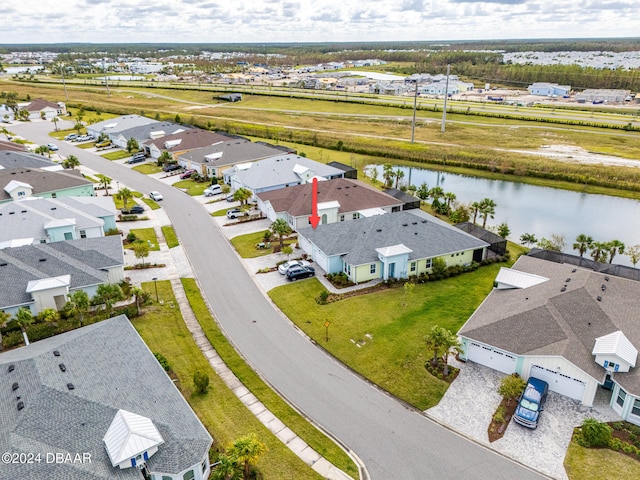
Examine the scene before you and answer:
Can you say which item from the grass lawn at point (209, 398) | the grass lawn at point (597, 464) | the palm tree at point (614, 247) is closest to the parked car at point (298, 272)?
the grass lawn at point (209, 398)

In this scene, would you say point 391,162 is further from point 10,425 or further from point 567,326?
point 10,425

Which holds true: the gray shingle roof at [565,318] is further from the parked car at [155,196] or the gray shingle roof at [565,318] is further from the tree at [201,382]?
Answer: the parked car at [155,196]

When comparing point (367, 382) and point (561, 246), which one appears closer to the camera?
point (367, 382)

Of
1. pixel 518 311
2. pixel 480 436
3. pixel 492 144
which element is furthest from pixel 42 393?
pixel 492 144

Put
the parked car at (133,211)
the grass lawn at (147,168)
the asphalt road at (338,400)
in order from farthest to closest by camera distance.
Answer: the grass lawn at (147,168), the parked car at (133,211), the asphalt road at (338,400)

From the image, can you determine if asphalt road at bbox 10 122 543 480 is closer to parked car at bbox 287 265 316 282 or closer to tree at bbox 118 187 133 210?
parked car at bbox 287 265 316 282

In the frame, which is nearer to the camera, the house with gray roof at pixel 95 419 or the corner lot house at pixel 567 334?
the house with gray roof at pixel 95 419

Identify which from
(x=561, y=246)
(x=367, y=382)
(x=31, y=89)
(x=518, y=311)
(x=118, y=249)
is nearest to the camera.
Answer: (x=367, y=382)
